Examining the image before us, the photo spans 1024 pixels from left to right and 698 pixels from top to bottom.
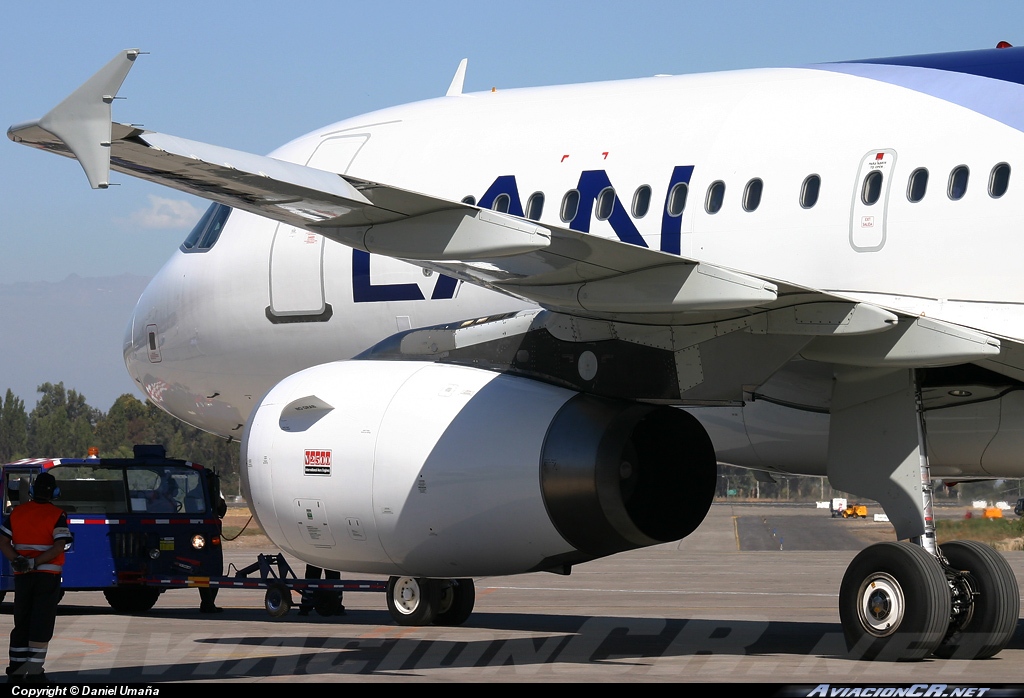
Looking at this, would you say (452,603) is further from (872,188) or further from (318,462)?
(872,188)

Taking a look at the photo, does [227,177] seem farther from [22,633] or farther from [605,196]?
[605,196]

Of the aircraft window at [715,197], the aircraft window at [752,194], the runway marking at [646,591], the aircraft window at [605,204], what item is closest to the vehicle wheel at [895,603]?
the aircraft window at [752,194]

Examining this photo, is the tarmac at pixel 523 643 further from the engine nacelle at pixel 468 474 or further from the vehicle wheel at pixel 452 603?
the engine nacelle at pixel 468 474

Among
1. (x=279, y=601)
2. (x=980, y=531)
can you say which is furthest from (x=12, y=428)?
(x=279, y=601)

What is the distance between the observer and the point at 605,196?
41.2 feet

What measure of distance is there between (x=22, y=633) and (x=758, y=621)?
8625mm

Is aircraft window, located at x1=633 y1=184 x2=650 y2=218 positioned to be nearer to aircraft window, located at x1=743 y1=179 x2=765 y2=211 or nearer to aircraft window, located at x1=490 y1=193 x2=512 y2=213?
aircraft window, located at x1=743 y1=179 x2=765 y2=211

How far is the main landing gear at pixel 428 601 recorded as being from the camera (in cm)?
1489

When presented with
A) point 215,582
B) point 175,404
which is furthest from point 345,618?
point 175,404

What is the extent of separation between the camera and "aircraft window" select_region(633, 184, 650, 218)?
12.3m

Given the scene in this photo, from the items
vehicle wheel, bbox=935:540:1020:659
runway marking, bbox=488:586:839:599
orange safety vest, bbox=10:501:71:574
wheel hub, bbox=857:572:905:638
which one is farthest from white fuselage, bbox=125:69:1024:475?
runway marking, bbox=488:586:839:599

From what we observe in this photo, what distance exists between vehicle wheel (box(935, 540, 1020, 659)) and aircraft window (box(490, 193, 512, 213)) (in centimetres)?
511

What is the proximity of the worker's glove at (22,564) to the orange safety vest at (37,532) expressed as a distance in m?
0.05

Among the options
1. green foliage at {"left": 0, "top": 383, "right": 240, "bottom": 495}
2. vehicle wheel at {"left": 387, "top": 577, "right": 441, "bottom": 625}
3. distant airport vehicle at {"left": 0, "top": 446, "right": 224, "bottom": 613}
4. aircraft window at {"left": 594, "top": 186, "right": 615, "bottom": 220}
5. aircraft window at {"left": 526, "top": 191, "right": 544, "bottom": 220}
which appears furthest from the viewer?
green foliage at {"left": 0, "top": 383, "right": 240, "bottom": 495}
